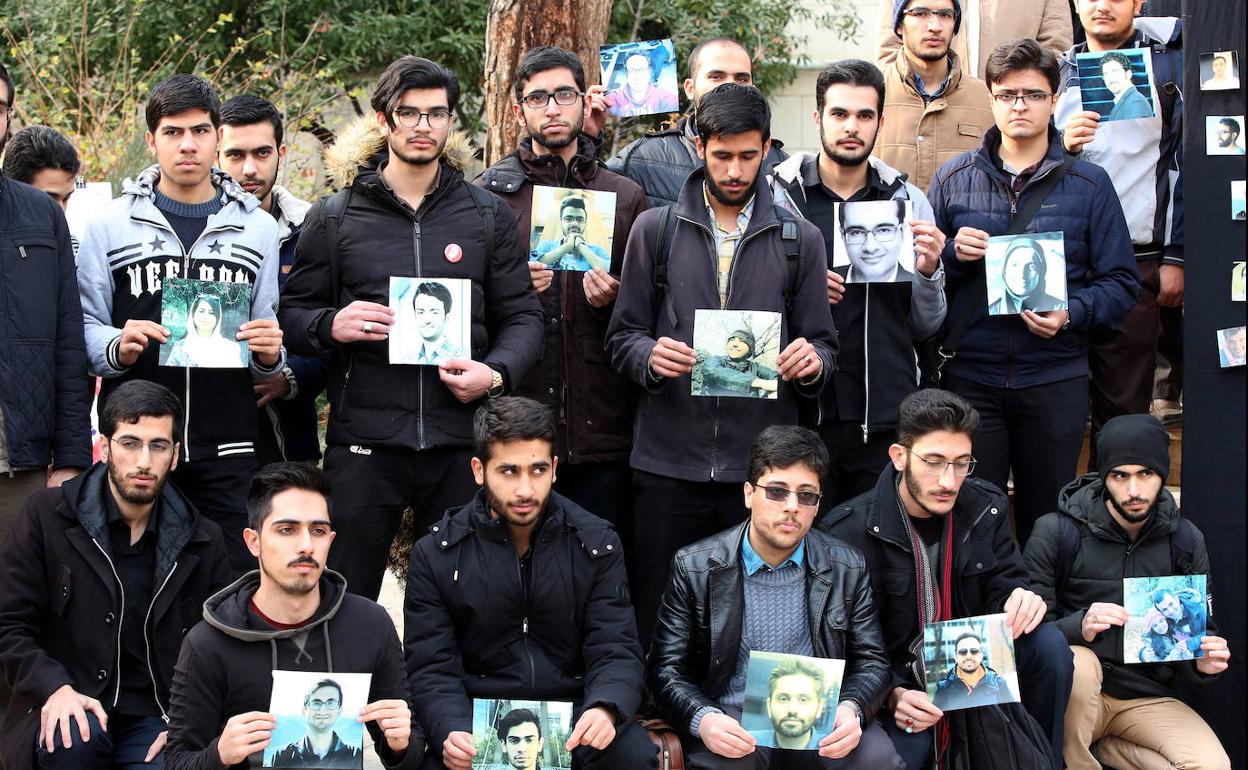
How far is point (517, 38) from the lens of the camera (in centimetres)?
743

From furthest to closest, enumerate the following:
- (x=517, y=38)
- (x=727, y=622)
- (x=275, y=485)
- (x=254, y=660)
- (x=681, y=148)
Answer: (x=517, y=38) → (x=681, y=148) → (x=727, y=622) → (x=275, y=485) → (x=254, y=660)

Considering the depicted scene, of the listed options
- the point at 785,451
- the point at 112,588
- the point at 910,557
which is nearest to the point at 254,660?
the point at 112,588

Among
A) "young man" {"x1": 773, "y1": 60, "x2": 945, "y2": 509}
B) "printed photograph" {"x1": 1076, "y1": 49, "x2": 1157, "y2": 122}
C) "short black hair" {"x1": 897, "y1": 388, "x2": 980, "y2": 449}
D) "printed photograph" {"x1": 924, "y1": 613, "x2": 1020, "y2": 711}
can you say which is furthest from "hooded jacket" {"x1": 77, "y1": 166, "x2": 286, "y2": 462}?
"printed photograph" {"x1": 1076, "y1": 49, "x2": 1157, "y2": 122}

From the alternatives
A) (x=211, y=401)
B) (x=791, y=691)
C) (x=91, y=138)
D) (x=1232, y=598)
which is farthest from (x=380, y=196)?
(x=91, y=138)

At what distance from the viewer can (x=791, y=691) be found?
4.95 metres

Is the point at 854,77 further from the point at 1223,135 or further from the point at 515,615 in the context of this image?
the point at 515,615

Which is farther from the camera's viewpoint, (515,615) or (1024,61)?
(1024,61)

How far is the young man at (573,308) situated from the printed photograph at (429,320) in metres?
0.48

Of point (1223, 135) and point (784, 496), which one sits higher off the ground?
point (1223, 135)

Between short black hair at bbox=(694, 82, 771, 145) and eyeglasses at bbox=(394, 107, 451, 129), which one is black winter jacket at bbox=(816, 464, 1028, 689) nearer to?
short black hair at bbox=(694, 82, 771, 145)

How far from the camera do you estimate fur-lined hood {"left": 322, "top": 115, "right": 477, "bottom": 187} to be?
5.63 meters

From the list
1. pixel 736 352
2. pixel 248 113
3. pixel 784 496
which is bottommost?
pixel 784 496

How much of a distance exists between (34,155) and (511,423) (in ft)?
8.67

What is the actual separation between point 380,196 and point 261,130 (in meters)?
1.04
